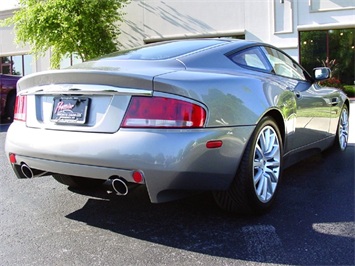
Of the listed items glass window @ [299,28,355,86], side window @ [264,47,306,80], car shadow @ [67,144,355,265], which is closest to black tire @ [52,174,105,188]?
car shadow @ [67,144,355,265]

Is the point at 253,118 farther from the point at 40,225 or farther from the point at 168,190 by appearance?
the point at 40,225

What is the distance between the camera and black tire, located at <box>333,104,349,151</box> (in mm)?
5175

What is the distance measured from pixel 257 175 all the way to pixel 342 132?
2.91m

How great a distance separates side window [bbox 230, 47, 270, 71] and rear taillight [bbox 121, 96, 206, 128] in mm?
964

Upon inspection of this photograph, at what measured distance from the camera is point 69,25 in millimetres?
14555

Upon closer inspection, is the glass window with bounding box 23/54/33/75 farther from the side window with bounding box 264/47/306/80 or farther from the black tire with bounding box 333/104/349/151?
the side window with bounding box 264/47/306/80

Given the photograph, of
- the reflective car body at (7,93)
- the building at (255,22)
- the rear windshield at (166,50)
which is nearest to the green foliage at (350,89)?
the building at (255,22)

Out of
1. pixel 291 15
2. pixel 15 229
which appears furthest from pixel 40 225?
pixel 291 15

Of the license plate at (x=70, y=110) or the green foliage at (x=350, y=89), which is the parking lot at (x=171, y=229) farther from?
the green foliage at (x=350, y=89)

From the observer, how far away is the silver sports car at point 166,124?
2.43m

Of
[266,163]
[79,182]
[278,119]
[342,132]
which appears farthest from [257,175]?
[342,132]

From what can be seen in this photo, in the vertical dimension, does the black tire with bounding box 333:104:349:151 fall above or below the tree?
below

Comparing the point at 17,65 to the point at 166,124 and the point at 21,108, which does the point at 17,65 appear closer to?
the point at 21,108

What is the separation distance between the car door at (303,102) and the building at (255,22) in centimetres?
1042
